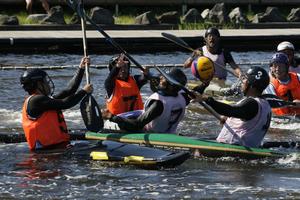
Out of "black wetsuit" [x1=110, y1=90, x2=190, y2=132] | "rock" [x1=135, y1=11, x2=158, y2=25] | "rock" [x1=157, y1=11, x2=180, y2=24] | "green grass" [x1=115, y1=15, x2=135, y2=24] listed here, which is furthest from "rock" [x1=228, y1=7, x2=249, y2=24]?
"black wetsuit" [x1=110, y1=90, x2=190, y2=132]

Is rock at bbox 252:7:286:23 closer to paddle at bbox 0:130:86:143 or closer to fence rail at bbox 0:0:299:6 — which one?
fence rail at bbox 0:0:299:6

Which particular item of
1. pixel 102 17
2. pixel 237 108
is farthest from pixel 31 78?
pixel 102 17

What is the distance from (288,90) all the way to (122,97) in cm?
280

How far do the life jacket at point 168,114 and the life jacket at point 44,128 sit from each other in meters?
1.24

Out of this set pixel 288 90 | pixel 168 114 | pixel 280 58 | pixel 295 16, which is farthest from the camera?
pixel 295 16

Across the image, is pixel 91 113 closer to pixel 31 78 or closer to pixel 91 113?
pixel 91 113

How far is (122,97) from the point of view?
1295 cm

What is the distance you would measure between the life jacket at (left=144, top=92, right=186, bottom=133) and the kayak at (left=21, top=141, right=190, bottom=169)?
543mm

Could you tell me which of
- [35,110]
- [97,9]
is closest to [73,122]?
[35,110]

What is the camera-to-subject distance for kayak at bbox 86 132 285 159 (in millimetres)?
10664

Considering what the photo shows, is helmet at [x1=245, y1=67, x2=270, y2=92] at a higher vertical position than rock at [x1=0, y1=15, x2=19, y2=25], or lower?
lower

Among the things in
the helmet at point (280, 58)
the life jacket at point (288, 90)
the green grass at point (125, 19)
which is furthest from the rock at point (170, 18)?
the helmet at point (280, 58)

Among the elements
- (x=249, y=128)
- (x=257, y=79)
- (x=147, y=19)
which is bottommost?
(x=249, y=128)

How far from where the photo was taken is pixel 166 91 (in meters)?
11.0
